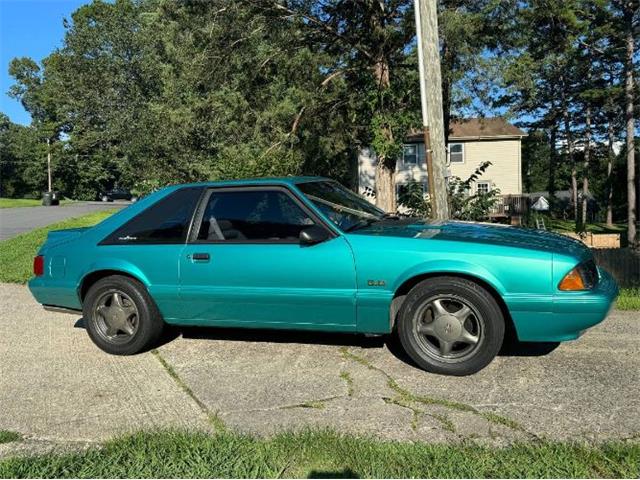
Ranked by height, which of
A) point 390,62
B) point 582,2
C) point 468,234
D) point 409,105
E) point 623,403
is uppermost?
point 582,2

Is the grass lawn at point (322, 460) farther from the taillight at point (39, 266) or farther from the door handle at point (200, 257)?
the taillight at point (39, 266)

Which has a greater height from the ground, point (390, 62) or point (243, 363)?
point (390, 62)

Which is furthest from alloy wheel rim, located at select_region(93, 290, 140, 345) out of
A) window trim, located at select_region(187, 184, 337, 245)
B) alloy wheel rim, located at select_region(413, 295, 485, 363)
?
alloy wheel rim, located at select_region(413, 295, 485, 363)

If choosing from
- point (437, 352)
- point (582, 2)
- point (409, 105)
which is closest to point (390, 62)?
point (409, 105)

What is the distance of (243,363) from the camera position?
16.0 feet

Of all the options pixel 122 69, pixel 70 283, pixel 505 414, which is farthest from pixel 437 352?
pixel 122 69

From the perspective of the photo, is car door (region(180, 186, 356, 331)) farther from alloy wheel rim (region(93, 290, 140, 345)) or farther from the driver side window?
alloy wheel rim (region(93, 290, 140, 345))

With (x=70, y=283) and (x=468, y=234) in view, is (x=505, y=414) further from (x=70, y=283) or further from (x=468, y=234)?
(x=70, y=283)

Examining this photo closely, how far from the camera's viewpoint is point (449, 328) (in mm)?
4355

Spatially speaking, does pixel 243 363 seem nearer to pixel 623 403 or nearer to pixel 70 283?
pixel 70 283

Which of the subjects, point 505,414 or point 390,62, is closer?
point 505,414

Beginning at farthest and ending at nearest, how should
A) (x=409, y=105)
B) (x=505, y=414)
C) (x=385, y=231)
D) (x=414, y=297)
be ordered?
(x=409, y=105), (x=385, y=231), (x=414, y=297), (x=505, y=414)

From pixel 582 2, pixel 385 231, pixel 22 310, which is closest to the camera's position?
pixel 385 231

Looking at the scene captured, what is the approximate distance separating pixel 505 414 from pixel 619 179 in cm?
4592
